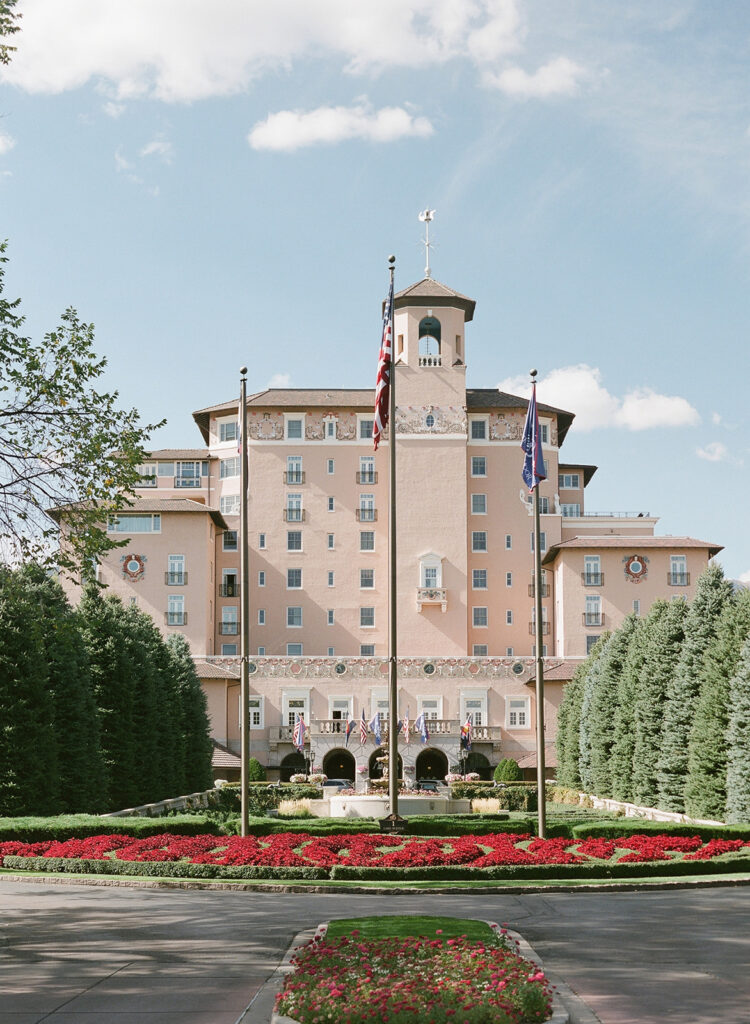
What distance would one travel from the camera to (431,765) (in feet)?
245

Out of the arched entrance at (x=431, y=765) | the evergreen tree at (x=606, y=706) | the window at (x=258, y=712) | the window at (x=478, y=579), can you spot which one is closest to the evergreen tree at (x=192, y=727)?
the window at (x=258, y=712)

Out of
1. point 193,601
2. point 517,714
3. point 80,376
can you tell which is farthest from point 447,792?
point 80,376

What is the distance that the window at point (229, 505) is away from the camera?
8200 centimetres

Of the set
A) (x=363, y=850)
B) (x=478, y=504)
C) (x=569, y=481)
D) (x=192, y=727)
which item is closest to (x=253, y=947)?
(x=363, y=850)

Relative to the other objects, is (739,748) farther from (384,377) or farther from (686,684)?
(384,377)

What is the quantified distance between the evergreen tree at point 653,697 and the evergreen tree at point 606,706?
5397 millimetres

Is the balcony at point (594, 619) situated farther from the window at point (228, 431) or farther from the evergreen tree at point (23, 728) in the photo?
the evergreen tree at point (23, 728)

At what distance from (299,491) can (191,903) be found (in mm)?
64587

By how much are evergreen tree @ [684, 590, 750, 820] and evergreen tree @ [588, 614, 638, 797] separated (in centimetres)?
1316

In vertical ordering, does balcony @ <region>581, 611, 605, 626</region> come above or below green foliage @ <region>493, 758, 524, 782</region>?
above

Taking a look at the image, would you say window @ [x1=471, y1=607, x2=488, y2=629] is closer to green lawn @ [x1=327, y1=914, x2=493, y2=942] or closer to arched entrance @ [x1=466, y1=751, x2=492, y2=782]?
arched entrance @ [x1=466, y1=751, x2=492, y2=782]

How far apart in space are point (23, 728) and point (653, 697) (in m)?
23.3

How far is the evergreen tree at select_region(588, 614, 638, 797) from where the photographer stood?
50.3 metres

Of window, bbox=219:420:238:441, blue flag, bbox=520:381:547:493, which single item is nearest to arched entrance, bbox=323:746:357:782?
window, bbox=219:420:238:441
